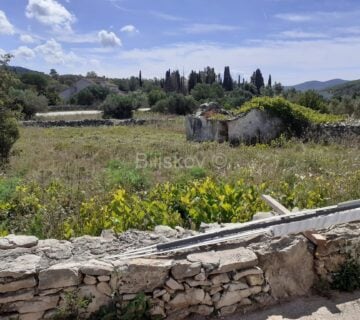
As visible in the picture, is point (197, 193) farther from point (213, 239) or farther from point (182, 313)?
point (182, 313)

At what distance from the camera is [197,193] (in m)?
5.12

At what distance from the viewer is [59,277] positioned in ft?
9.90

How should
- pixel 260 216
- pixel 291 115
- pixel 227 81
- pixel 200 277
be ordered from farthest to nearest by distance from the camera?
pixel 227 81 < pixel 291 115 < pixel 260 216 < pixel 200 277

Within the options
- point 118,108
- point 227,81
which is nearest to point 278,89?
point 227,81

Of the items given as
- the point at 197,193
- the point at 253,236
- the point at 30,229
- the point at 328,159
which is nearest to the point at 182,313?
the point at 253,236

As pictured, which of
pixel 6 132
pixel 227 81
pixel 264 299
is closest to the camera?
pixel 264 299

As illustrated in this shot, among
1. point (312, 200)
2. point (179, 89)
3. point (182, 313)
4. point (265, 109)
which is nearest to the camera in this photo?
point (182, 313)

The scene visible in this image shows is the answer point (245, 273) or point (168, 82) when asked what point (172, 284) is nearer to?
point (245, 273)

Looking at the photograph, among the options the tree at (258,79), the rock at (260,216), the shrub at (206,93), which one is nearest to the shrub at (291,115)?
the rock at (260,216)

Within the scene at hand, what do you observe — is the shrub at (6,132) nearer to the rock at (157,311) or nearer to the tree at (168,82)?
the rock at (157,311)

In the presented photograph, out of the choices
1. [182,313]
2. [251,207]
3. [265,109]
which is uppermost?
[265,109]

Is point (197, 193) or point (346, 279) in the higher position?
point (197, 193)

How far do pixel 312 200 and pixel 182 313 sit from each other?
2654 millimetres

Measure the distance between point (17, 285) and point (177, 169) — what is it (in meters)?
6.08
